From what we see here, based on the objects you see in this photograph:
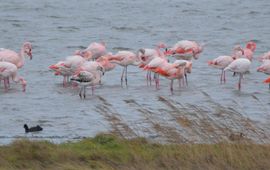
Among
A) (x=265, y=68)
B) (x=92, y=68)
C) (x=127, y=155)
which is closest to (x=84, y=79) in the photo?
(x=92, y=68)

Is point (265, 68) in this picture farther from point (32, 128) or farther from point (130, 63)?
point (32, 128)

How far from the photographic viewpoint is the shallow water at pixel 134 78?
9320 mm

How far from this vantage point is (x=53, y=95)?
1605 centimetres

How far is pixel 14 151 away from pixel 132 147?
55.0 inches

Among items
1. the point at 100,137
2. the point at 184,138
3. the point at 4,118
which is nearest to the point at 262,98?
the point at 4,118

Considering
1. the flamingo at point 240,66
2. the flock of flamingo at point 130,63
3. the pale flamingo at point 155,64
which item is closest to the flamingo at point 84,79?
the flock of flamingo at point 130,63

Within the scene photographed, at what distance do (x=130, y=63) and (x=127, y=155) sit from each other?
28.8ft

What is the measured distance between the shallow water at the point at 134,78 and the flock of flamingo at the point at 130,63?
0.92 ft

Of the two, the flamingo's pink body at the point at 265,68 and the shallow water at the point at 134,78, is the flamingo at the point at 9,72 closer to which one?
the shallow water at the point at 134,78

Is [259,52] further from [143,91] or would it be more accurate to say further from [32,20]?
[32,20]

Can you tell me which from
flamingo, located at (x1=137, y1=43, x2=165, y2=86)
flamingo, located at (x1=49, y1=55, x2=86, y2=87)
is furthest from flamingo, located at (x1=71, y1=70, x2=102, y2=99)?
flamingo, located at (x1=137, y1=43, x2=165, y2=86)

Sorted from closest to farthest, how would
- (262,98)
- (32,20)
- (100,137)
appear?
(100,137) < (262,98) < (32,20)

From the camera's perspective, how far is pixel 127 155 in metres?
9.08

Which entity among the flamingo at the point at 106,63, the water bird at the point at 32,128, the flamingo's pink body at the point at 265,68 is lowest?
the water bird at the point at 32,128
